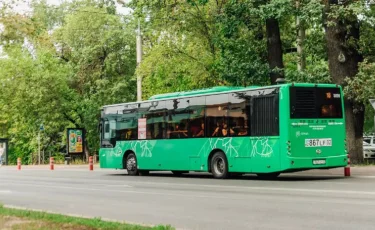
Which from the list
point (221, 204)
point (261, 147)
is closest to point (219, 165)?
point (261, 147)

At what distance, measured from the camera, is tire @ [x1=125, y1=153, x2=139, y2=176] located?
1097 inches

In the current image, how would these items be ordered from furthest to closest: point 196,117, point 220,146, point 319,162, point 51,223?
point 196,117 < point 220,146 < point 319,162 < point 51,223

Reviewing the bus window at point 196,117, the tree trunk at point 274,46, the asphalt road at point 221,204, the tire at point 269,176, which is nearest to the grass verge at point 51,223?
the asphalt road at point 221,204

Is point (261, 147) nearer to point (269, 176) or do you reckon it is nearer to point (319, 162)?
point (319, 162)

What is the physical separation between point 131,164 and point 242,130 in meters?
7.44

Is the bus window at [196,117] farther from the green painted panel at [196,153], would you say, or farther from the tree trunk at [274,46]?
the tree trunk at [274,46]

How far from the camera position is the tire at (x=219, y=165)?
2297 centimetres

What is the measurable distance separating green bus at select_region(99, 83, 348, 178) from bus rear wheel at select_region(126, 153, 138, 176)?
0.44ft

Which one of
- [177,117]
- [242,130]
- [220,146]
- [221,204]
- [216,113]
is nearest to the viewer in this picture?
[221,204]

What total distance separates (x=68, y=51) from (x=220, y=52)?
27.5 m

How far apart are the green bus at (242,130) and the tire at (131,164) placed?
14 centimetres

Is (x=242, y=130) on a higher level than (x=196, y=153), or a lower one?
higher

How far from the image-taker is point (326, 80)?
2788 centimetres

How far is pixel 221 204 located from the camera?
13.9 meters
